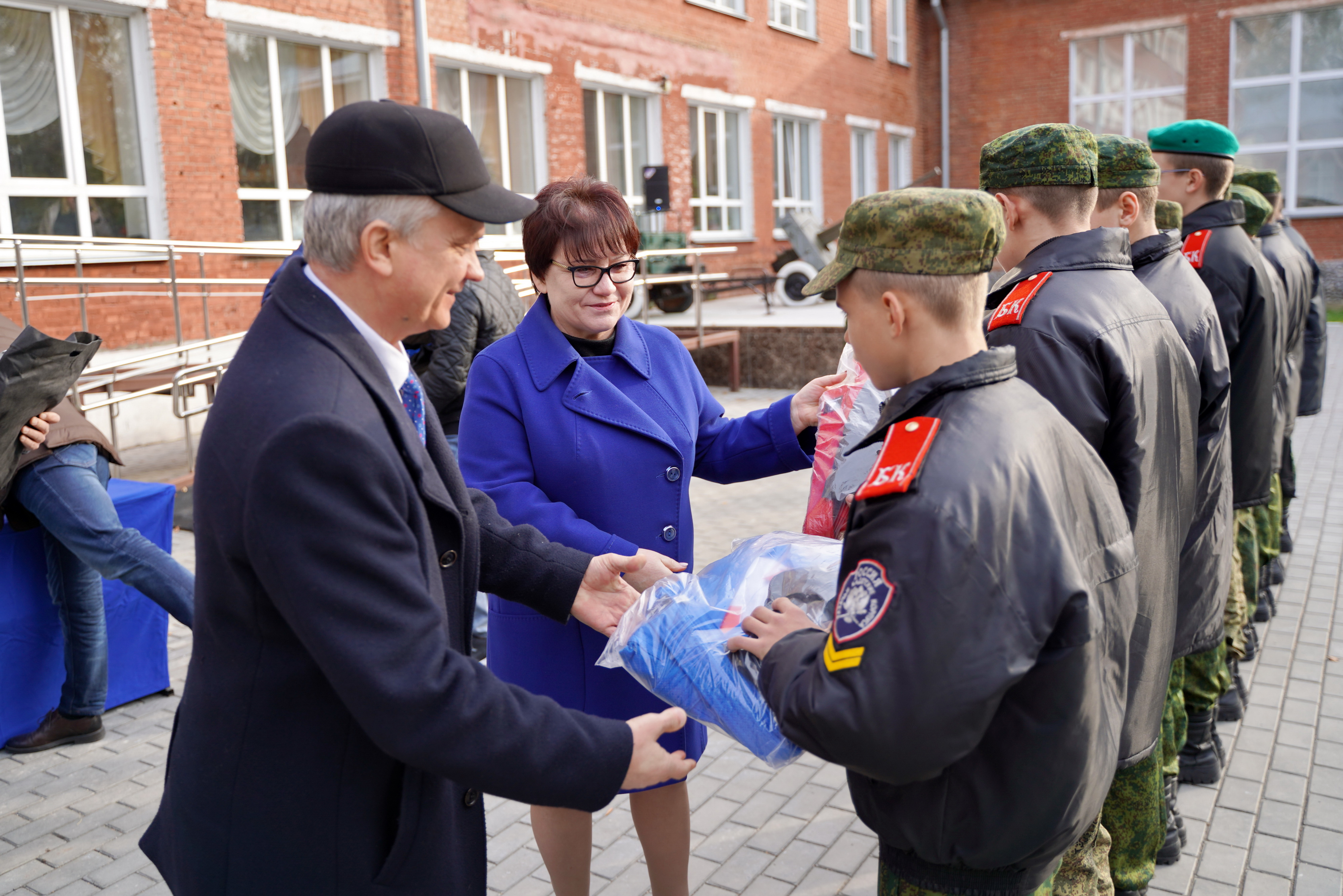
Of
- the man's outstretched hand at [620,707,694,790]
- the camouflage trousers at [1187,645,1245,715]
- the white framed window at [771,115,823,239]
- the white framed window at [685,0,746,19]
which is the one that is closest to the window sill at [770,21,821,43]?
the white framed window at [685,0,746,19]

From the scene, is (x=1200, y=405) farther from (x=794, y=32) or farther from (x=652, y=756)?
(x=794, y=32)

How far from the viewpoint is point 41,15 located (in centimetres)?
996

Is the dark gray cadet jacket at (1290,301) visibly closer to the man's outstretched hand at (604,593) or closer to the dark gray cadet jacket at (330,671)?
the man's outstretched hand at (604,593)

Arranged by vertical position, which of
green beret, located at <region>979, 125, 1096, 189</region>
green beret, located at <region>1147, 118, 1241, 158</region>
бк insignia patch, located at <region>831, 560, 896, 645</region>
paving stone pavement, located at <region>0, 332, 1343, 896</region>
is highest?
green beret, located at <region>1147, 118, 1241, 158</region>

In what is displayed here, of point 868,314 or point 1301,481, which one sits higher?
point 868,314

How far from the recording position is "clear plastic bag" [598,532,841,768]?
71.4 inches

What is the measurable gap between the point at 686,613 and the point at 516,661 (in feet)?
2.78

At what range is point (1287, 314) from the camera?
16.1 ft

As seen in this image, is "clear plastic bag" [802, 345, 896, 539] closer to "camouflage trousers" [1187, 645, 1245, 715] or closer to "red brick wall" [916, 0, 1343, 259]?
"camouflage trousers" [1187, 645, 1245, 715]

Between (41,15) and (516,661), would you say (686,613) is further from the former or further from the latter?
(41,15)

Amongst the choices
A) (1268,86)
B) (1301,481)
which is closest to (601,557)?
(1301,481)

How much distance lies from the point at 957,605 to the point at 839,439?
1070mm

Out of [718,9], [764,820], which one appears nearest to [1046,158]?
[764,820]

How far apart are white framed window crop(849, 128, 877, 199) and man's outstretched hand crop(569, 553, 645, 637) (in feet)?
73.4
